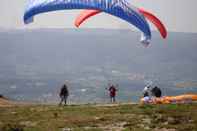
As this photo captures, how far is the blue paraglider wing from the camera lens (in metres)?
32.0

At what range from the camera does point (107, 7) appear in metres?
32.0

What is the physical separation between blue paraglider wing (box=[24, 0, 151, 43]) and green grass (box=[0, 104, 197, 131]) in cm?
519

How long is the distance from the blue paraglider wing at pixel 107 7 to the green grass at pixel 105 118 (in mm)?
5188

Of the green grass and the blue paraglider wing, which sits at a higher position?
the blue paraglider wing

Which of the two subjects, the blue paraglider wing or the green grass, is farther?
the blue paraglider wing

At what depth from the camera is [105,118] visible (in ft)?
105

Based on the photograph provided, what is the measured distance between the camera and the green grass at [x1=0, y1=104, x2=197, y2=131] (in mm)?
29891

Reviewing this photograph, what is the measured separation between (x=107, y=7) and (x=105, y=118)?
23.8 feet

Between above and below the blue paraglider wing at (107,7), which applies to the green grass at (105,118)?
below

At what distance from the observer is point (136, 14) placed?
32469mm

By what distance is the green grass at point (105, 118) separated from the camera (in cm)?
2989

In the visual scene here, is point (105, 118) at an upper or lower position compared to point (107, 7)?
lower

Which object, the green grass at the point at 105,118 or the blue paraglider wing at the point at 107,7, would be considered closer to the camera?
the green grass at the point at 105,118

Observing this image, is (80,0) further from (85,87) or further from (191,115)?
(85,87)
